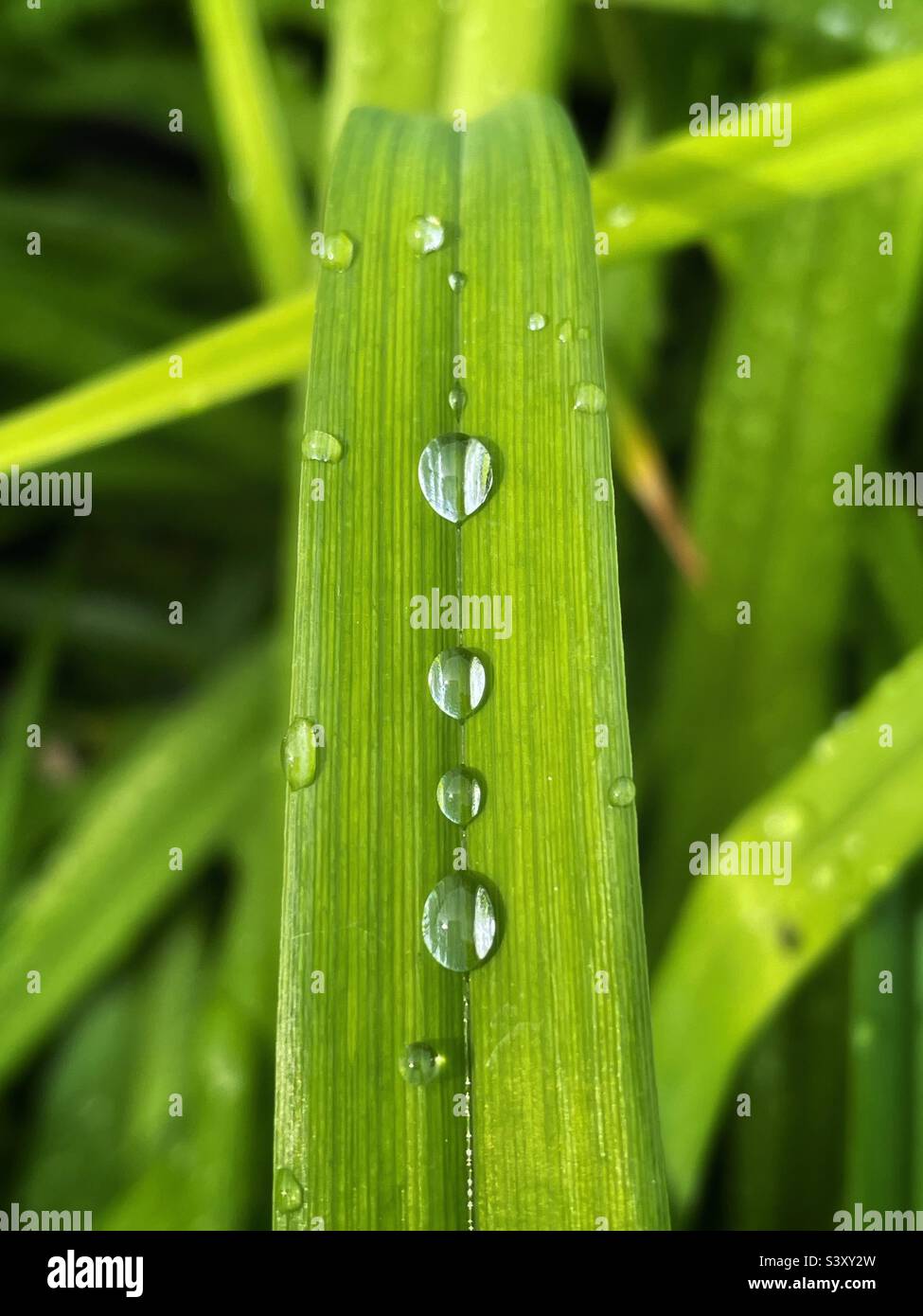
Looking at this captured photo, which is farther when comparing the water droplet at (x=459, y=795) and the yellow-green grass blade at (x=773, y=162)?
the yellow-green grass blade at (x=773, y=162)

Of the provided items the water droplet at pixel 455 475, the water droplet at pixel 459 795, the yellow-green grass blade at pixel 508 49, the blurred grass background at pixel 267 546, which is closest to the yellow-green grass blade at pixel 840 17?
the blurred grass background at pixel 267 546

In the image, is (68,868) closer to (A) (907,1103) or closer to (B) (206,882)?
(B) (206,882)

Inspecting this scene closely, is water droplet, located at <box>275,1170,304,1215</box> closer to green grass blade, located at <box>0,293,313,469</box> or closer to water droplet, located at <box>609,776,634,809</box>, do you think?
water droplet, located at <box>609,776,634,809</box>

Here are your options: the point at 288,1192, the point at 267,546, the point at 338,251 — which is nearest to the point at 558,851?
the point at 288,1192

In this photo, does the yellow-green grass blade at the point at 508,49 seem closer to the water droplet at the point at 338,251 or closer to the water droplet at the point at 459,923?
the water droplet at the point at 338,251

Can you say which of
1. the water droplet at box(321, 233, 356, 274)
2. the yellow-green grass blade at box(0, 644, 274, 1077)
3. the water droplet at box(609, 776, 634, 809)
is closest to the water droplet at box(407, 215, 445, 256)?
the water droplet at box(321, 233, 356, 274)
